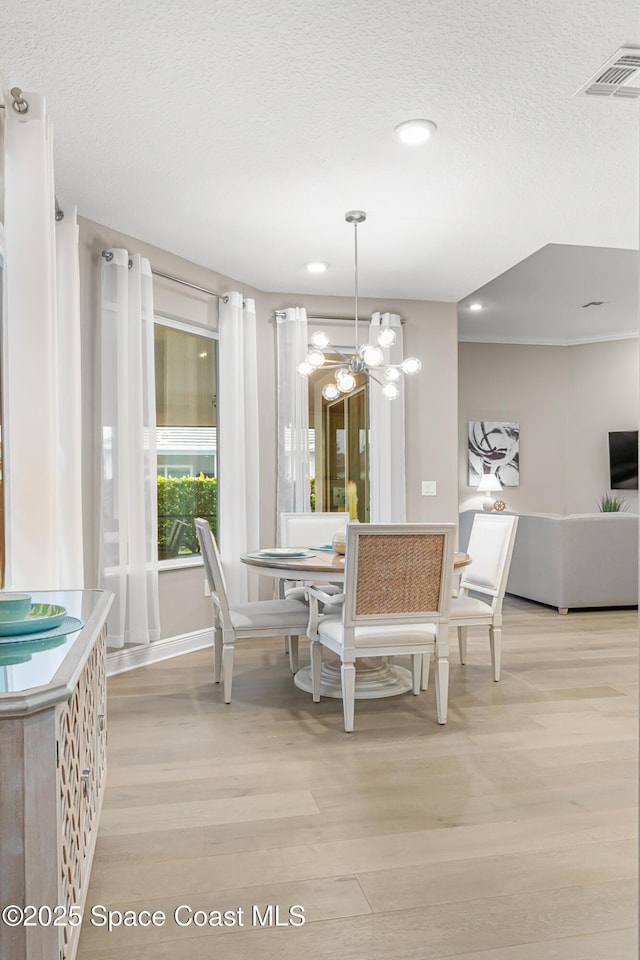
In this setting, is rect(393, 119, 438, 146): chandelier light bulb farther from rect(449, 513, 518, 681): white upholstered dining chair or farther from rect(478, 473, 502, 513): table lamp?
rect(478, 473, 502, 513): table lamp

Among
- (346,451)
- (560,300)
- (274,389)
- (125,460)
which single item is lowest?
(125,460)

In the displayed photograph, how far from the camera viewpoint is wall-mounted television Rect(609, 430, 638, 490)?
8.03 meters

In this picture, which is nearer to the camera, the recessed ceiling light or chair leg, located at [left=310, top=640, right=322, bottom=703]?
the recessed ceiling light

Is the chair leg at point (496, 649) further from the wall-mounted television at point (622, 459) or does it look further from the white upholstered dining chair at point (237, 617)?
the wall-mounted television at point (622, 459)

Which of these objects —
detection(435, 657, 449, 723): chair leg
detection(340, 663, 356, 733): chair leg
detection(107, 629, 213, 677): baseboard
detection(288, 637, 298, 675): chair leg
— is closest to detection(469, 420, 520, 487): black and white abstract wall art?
detection(107, 629, 213, 677): baseboard

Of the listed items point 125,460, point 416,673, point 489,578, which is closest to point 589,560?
point 489,578

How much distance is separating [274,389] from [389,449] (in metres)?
1.04

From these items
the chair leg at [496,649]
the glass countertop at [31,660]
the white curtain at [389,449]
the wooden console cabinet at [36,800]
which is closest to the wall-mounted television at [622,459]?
the white curtain at [389,449]

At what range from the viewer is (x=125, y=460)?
415 cm

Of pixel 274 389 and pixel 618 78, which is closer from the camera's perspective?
pixel 618 78

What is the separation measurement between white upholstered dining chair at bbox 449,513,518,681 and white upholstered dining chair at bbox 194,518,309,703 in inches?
33.0

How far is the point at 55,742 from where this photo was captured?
1212 millimetres

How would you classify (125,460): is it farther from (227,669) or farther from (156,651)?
(227,669)

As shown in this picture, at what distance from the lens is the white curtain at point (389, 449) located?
563cm
